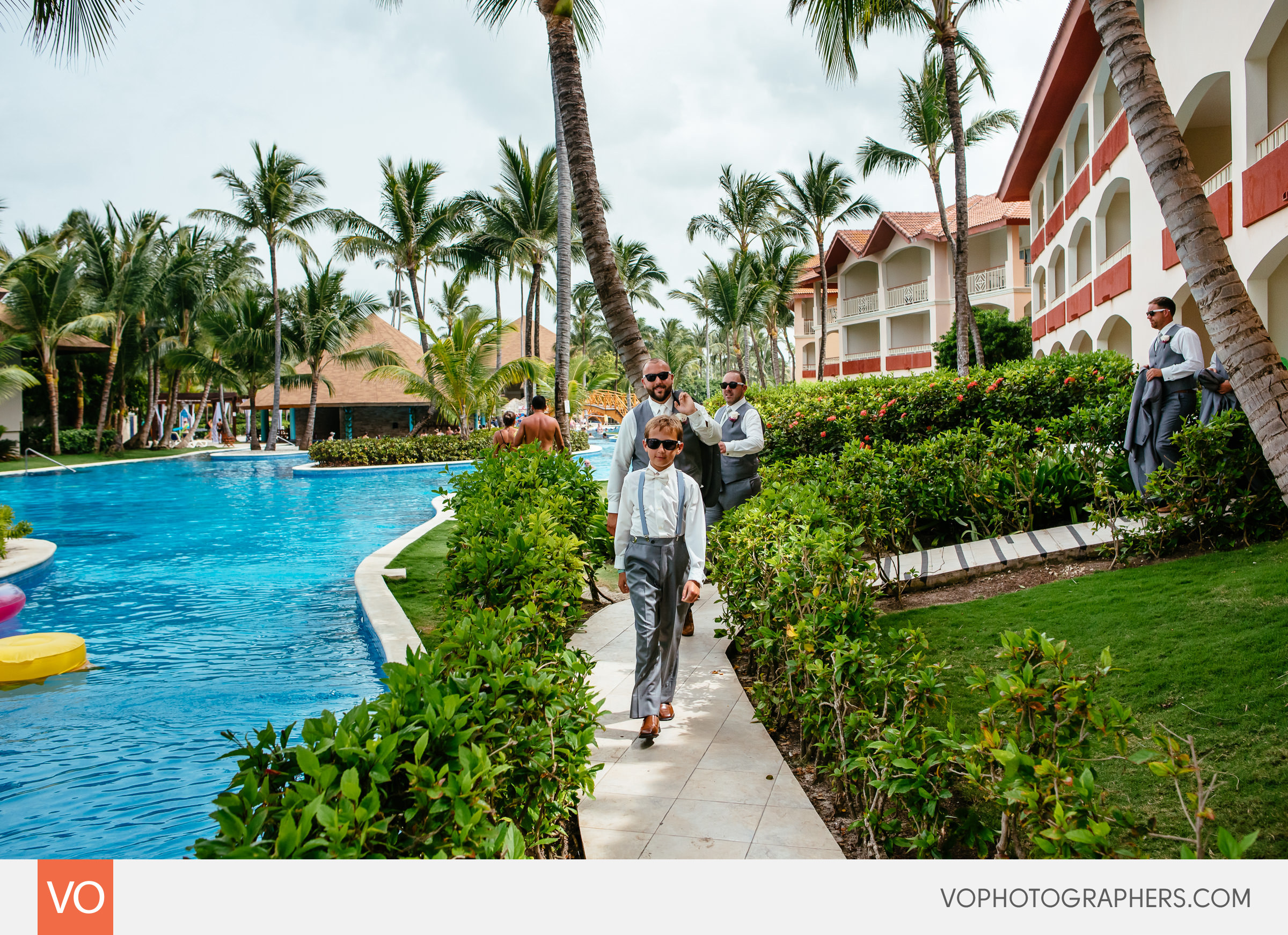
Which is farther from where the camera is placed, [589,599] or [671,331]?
[671,331]

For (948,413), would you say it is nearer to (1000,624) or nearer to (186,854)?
(1000,624)

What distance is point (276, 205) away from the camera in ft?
116

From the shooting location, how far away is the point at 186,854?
12.9ft

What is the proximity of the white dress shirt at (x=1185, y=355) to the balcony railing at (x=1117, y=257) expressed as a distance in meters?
10.7

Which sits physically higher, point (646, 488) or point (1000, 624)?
point (646, 488)

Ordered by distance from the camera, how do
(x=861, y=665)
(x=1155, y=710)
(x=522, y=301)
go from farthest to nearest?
1. (x=522, y=301)
2. (x=1155, y=710)
3. (x=861, y=665)

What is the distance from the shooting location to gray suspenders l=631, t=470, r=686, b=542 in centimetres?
453

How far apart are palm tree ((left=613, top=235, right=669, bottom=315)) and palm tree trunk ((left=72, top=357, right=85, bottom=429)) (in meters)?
30.4

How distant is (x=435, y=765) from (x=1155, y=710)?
11.0 ft

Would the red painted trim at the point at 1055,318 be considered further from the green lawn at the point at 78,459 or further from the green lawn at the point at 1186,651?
the green lawn at the point at 78,459

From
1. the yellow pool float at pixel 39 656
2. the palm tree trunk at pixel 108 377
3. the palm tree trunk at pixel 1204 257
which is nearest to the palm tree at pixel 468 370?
the palm tree trunk at pixel 108 377

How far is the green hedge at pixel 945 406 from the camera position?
34.6 feet

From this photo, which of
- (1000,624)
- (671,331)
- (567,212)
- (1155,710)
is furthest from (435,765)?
(671,331)

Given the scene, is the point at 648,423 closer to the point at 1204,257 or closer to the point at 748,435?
the point at 748,435
